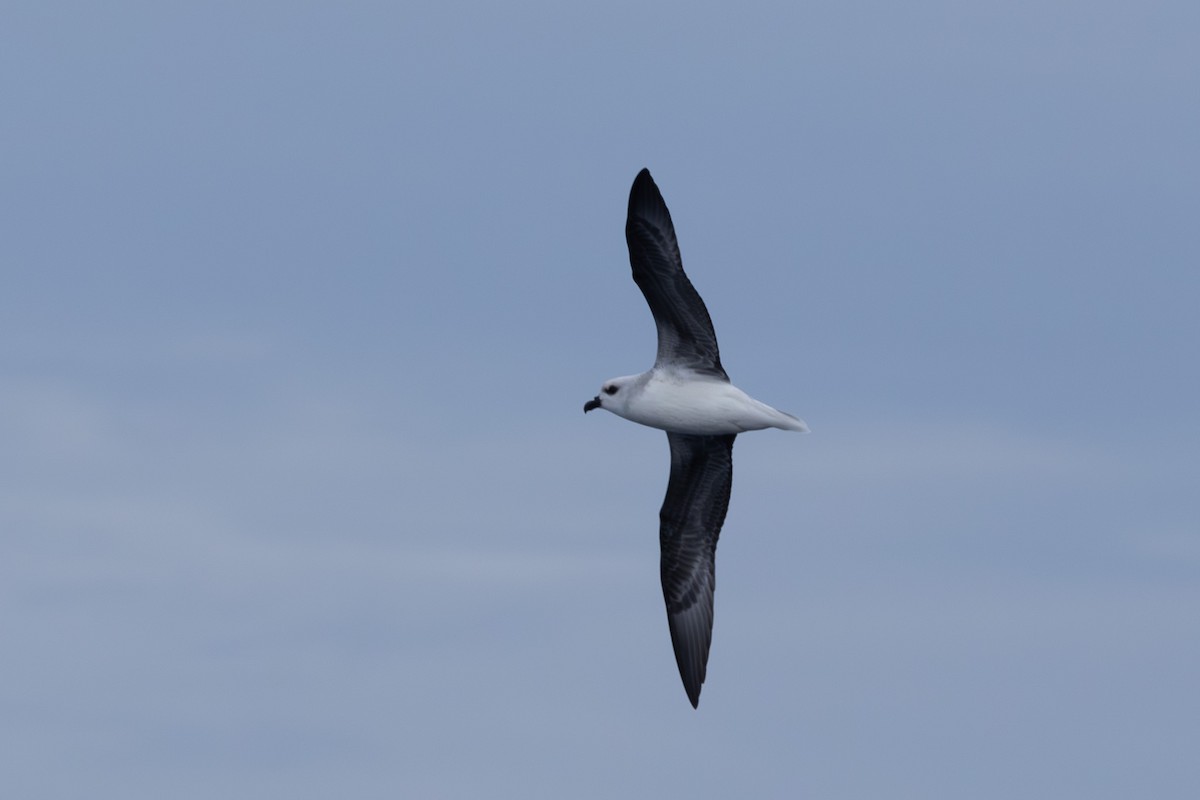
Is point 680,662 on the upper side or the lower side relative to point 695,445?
lower

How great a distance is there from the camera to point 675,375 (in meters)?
24.2

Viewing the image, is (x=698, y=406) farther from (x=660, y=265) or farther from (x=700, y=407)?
(x=660, y=265)

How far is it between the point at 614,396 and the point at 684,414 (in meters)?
1.56

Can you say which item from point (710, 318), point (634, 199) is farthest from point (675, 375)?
point (634, 199)

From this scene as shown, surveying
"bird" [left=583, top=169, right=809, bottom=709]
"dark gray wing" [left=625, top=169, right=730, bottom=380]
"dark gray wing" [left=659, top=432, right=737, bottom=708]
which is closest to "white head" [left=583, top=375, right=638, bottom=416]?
"bird" [left=583, top=169, right=809, bottom=709]

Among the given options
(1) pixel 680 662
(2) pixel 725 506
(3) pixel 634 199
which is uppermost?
(3) pixel 634 199

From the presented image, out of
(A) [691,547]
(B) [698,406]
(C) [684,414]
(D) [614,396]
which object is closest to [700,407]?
(B) [698,406]

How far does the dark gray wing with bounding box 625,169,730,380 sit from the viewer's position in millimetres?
23453

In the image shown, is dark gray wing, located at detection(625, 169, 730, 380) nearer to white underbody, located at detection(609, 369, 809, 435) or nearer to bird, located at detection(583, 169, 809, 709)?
bird, located at detection(583, 169, 809, 709)

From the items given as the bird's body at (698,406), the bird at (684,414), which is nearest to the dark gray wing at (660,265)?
the bird at (684,414)

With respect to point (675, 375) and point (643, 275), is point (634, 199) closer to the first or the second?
point (643, 275)

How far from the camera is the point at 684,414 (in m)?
24.2

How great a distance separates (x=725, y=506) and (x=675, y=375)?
9.36 ft

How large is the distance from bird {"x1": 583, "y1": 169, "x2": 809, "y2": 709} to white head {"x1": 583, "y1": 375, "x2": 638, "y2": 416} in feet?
0.05
